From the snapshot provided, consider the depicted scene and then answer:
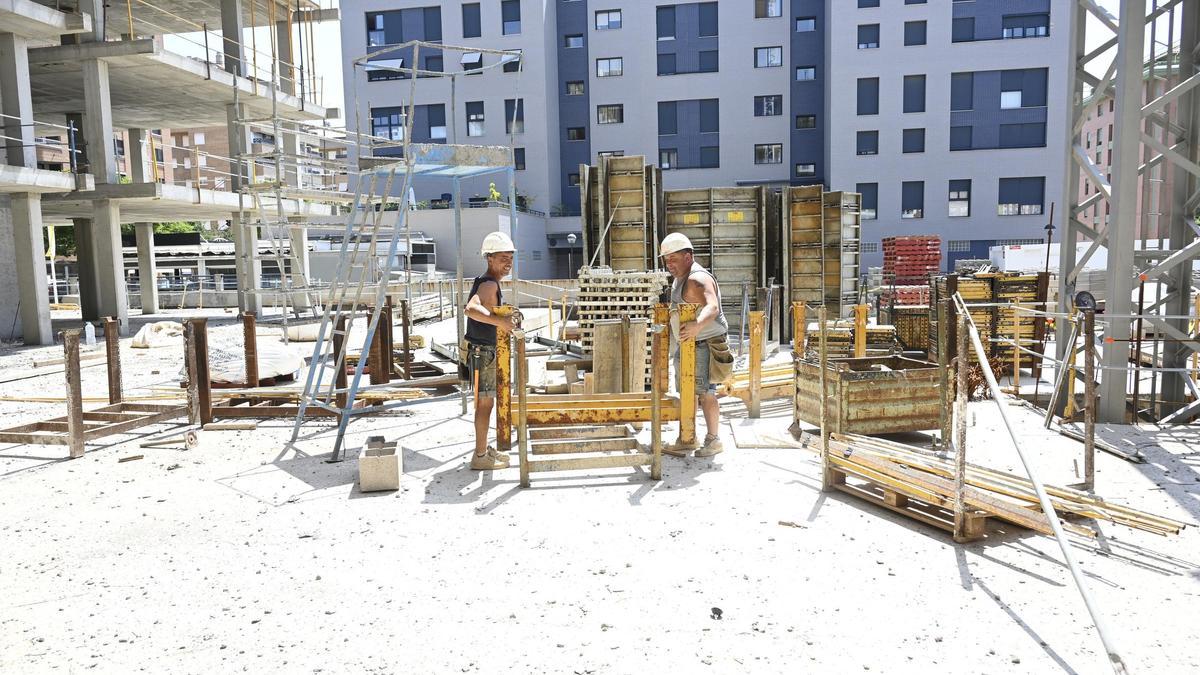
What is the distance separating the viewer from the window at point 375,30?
43.3m

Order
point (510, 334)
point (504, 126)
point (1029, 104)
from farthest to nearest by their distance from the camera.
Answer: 1. point (504, 126)
2. point (1029, 104)
3. point (510, 334)

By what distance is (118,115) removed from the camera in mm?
26578

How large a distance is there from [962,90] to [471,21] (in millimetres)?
27039

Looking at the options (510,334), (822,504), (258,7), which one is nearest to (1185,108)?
(822,504)

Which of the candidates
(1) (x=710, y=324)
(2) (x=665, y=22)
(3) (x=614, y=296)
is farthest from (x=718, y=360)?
(2) (x=665, y=22)

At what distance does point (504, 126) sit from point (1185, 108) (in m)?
37.4

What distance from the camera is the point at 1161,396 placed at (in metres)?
8.83

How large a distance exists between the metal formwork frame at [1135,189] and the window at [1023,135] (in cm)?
3296

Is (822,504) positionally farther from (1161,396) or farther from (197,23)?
(197,23)

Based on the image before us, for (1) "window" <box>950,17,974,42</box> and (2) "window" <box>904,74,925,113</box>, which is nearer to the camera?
(1) "window" <box>950,17,974,42</box>

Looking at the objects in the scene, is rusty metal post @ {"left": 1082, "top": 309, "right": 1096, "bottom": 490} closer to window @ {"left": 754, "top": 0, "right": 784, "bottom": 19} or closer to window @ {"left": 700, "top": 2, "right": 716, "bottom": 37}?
window @ {"left": 700, "top": 2, "right": 716, "bottom": 37}

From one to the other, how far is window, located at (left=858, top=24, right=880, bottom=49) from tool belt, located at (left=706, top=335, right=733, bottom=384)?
3723cm

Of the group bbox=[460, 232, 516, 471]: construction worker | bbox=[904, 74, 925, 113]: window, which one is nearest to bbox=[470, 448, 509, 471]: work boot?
bbox=[460, 232, 516, 471]: construction worker

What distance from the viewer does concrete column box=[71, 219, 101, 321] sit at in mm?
23766
